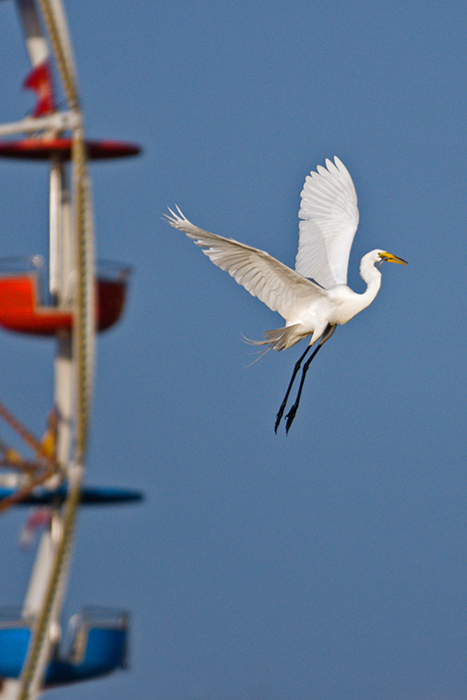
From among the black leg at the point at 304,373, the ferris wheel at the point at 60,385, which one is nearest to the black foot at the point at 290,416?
the black leg at the point at 304,373

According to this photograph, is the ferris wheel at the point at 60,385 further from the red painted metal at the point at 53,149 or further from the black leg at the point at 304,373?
the black leg at the point at 304,373

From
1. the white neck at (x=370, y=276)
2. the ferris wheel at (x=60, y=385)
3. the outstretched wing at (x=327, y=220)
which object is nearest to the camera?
the ferris wheel at (x=60, y=385)

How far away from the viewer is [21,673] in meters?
22.4

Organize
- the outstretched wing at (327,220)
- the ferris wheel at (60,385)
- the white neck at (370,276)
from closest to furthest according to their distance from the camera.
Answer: the ferris wheel at (60,385)
the white neck at (370,276)
the outstretched wing at (327,220)

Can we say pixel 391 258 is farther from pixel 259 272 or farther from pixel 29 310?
pixel 29 310

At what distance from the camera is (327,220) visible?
3275 cm

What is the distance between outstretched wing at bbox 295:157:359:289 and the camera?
3256cm

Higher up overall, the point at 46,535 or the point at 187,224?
the point at 187,224

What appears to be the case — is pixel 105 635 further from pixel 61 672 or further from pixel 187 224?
pixel 187 224

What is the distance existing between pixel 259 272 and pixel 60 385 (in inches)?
284

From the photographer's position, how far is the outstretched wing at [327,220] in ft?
107

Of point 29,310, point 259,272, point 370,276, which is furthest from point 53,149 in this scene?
point 370,276

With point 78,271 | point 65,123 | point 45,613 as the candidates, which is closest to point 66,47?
point 65,123

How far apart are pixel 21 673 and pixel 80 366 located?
4.74 meters
